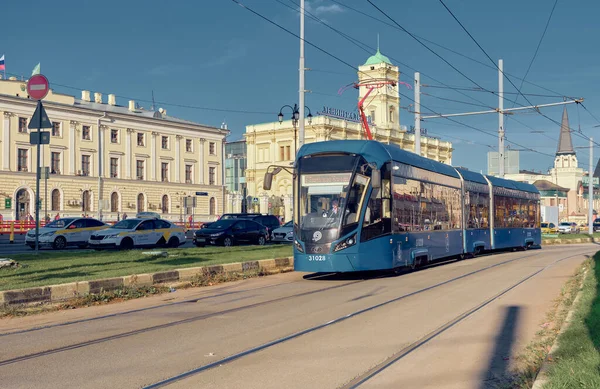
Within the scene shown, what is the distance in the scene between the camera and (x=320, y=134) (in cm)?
8212

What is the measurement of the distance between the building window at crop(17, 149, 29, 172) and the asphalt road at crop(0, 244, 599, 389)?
55.6m

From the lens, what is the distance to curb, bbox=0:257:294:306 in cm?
1187

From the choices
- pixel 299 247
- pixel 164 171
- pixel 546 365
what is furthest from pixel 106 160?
pixel 546 365

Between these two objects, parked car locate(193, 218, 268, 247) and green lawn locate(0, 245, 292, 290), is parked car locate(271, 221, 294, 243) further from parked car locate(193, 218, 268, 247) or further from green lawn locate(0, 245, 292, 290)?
green lawn locate(0, 245, 292, 290)

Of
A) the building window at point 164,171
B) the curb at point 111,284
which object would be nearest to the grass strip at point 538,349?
the curb at point 111,284

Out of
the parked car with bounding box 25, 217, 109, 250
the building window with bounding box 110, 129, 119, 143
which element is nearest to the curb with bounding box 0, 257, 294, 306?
the parked car with bounding box 25, 217, 109, 250

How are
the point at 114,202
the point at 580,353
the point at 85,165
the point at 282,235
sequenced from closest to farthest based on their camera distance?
the point at 580,353, the point at 282,235, the point at 85,165, the point at 114,202

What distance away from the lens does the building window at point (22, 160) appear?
212ft

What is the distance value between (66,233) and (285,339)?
78.6ft

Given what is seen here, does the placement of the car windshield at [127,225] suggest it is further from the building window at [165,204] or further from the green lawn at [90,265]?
the building window at [165,204]

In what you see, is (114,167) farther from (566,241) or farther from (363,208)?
(363,208)

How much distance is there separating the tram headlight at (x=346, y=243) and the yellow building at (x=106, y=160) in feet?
160

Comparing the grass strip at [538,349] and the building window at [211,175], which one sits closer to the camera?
the grass strip at [538,349]

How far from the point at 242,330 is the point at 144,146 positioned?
68.2 m
